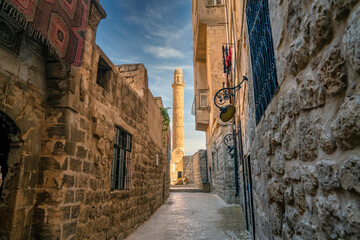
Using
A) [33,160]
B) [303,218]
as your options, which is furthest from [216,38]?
[303,218]

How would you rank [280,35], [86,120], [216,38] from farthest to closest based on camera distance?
[216,38], [86,120], [280,35]

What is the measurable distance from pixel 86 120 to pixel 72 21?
4.73 ft

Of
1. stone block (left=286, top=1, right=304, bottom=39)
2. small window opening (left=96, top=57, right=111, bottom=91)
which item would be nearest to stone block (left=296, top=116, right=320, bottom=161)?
stone block (left=286, top=1, right=304, bottom=39)

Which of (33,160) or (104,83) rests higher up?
(104,83)

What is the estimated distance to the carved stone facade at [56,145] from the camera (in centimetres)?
262

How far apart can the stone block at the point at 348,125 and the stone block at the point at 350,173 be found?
55 millimetres

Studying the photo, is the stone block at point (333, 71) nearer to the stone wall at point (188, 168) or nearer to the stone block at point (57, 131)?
the stone block at point (57, 131)

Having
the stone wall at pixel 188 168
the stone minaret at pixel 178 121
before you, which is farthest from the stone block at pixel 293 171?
the stone minaret at pixel 178 121

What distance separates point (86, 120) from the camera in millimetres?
3701

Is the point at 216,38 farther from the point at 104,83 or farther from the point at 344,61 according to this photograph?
the point at 344,61

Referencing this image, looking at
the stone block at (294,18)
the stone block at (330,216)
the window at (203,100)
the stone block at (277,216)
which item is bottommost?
the stone block at (277,216)

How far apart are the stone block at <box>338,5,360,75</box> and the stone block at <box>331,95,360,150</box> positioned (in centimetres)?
12

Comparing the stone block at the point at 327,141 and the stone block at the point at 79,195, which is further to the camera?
the stone block at the point at 79,195

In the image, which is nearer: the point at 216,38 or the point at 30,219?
the point at 30,219
